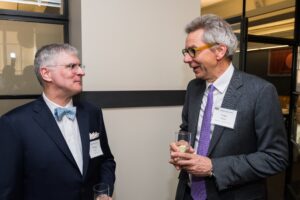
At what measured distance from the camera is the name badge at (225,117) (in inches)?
58.8

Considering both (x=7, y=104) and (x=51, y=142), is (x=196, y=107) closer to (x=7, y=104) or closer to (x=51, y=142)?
(x=51, y=142)

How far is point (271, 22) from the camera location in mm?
3525

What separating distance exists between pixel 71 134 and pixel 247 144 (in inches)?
40.9

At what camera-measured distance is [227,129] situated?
1505 mm

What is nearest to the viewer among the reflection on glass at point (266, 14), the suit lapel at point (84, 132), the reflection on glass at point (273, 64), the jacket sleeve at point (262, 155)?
the jacket sleeve at point (262, 155)

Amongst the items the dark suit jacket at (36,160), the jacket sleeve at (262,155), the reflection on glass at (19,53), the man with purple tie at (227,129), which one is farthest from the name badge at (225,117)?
the reflection on glass at (19,53)

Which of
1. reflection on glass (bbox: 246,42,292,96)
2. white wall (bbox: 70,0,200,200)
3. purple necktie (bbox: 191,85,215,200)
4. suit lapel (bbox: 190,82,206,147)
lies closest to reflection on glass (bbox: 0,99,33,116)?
white wall (bbox: 70,0,200,200)

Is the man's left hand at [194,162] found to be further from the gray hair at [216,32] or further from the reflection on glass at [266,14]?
the reflection on glass at [266,14]

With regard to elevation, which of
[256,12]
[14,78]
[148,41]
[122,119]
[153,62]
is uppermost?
[256,12]

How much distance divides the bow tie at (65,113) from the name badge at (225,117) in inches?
33.5

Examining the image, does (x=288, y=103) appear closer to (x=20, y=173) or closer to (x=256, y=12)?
(x=256, y=12)

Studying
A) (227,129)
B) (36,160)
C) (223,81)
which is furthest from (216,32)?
(36,160)

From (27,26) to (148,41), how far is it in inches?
43.0

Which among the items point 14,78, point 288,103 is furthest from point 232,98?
point 288,103
